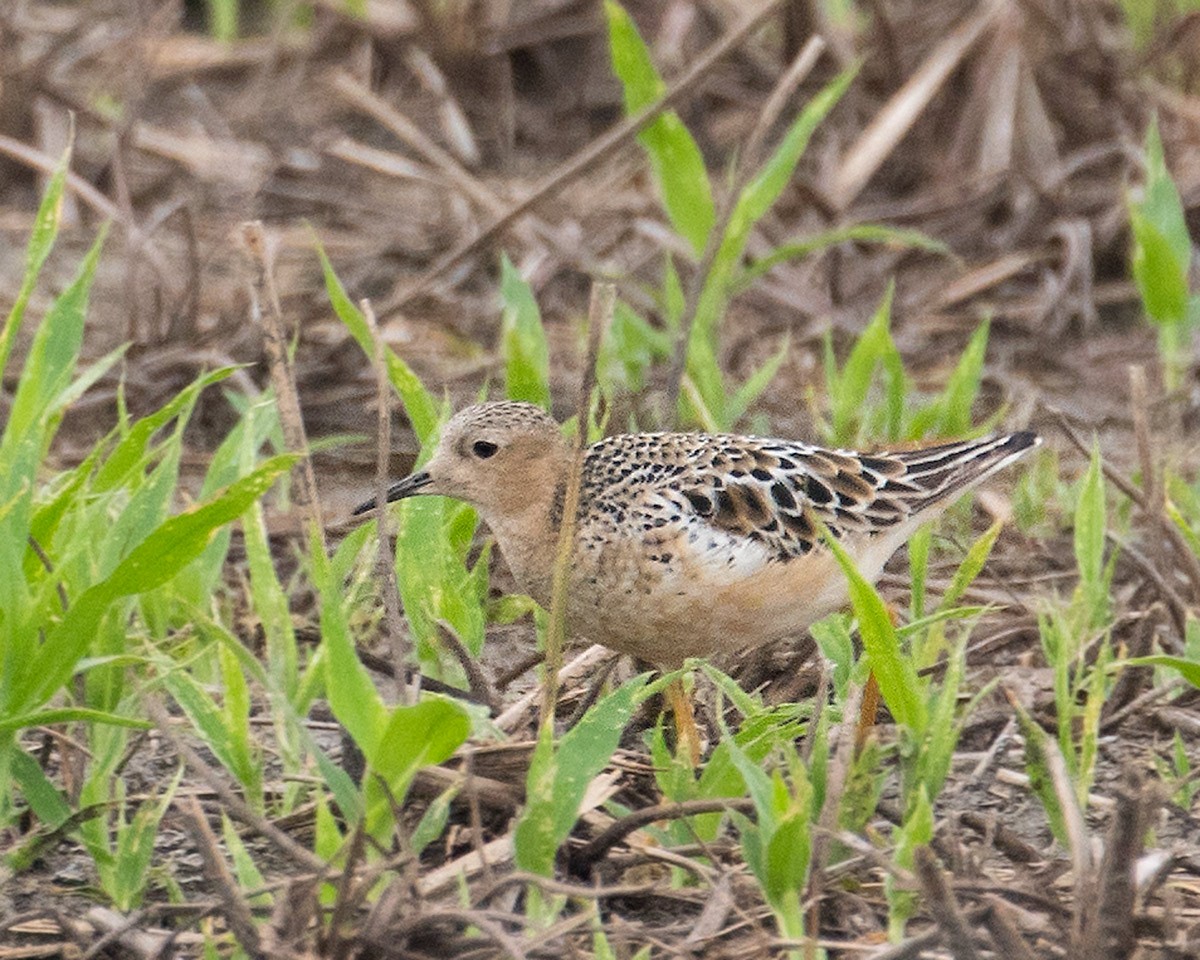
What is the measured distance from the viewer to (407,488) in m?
4.81

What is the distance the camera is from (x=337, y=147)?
9.05 m

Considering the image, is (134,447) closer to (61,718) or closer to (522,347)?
(61,718)

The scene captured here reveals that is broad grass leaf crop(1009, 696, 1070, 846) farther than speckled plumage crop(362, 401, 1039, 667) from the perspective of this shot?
No

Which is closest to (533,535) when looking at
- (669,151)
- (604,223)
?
(669,151)

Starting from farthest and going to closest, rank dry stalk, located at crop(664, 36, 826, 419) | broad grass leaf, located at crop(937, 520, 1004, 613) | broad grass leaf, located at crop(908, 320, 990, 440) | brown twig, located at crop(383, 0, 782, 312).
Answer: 1. brown twig, located at crop(383, 0, 782, 312)
2. broad grass leaf, located at crop(908, 320, 990, 440)
3. dry stalk, located at crop(664, 36, 826, 419)
4. broad grass leaf, located at crop(937, 520, 1004, 613)

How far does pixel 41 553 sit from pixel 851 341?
14.3 ft

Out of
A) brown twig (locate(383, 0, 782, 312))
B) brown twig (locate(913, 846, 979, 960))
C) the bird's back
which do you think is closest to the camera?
brown twig (locate(913, 846, 979, 960))

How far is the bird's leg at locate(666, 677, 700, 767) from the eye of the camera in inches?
179

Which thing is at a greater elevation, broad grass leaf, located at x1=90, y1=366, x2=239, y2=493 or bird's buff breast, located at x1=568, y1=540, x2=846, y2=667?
broad grass leaf, located at x1=90, y1=366, x2=239, y2=493

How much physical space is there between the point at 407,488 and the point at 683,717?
2.96ft

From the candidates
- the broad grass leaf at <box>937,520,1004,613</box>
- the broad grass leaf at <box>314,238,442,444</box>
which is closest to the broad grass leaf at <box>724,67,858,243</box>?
the broad grass leaf at <box>314,238,442,444</box>

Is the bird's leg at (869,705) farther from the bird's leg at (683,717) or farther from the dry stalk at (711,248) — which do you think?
the dry stalk at (711,248)

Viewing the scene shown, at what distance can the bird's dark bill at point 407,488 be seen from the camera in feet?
15.8

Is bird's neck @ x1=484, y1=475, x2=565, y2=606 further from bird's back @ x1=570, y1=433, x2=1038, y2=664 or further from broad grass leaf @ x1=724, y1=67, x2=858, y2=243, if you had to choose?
broad grass leaf @ x1=724, y1=67, x2=858, y2=243
